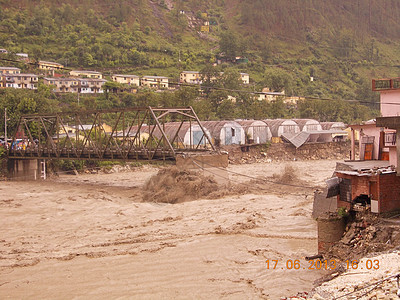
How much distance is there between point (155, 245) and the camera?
2117 centimetres

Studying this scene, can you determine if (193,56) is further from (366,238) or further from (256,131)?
(366,238)

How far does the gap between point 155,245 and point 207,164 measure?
559 inches

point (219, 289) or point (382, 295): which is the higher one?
point (382, 295)

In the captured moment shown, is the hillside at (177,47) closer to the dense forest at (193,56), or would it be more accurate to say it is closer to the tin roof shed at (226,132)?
the dense forest at (193,56)

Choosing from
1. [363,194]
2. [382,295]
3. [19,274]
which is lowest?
[19,274]

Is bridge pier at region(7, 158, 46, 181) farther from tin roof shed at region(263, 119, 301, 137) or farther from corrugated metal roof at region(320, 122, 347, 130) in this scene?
corrugated metal roof at region(320, 122, 347, 130)

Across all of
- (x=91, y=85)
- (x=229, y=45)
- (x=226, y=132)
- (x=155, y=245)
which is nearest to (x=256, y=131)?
(x=226, y=132)

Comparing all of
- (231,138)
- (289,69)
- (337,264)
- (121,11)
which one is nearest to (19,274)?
(337,264)

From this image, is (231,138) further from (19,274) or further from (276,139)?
(19,274)

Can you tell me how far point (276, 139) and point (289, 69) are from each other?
78734mm

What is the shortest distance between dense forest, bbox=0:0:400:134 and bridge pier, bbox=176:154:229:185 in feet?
88.4

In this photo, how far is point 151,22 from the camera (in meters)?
177

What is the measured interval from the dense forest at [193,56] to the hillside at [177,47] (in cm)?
28

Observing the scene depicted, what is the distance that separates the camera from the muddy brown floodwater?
53.0ft
